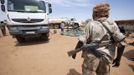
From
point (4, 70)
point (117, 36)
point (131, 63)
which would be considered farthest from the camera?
point (131, 63)

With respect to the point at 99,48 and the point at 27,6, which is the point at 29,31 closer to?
the point at 27,6

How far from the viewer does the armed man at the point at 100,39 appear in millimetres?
2307

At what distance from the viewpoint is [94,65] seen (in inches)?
96.0

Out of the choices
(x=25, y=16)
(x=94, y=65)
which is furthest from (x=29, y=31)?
(x=94, y=65)

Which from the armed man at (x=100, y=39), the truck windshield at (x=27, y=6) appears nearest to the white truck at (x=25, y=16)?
the truck windshield at (x=27, y=6)

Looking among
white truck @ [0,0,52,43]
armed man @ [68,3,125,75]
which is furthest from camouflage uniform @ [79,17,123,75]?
white truck @ [0,0,52,43]

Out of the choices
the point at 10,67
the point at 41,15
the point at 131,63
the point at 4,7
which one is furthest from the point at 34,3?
the point at 131,63

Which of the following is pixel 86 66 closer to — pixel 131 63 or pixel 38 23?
pixel 131 63

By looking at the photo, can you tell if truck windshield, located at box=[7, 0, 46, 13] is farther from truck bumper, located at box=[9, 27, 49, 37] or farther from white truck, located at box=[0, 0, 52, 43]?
truck bumper, located at box=[9, 27, 49, 37]

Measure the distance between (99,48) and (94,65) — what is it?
30 centimetres

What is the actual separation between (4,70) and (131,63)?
4.56 m

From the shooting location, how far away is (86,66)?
2527 millimetres

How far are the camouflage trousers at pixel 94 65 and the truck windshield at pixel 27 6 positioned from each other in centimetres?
683

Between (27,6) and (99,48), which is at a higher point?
(27,6)
